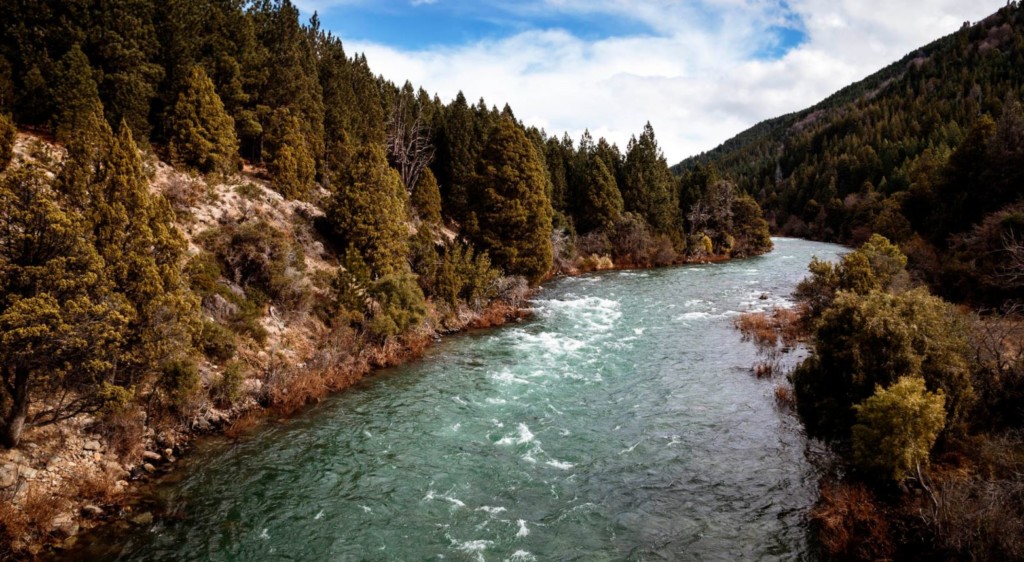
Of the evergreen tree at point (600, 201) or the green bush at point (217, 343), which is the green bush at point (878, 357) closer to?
the green bush at point (217, 343)

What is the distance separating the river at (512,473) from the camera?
11867mm

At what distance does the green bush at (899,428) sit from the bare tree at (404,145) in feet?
170

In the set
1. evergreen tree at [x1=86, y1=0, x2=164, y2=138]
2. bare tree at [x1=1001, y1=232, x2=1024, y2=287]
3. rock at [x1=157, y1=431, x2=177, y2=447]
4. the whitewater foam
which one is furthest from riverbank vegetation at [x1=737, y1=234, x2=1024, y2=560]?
evergreen tree at [x1=86, y1=0, x2=164, y2=138]

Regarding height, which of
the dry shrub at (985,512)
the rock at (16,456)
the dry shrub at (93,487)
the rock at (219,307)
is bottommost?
the dry shrub at (93,487)

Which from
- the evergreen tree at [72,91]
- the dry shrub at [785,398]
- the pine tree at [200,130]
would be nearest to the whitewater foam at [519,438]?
the dry shrub at [785,398]

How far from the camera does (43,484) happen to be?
40.4ft

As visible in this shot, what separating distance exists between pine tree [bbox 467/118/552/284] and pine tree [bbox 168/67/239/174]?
1720 centimetres

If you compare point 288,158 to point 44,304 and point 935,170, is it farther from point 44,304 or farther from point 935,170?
point 935,170

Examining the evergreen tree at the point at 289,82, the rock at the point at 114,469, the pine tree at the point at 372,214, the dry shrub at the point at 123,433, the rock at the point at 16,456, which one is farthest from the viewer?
the evergreen tree at the point at 289,82

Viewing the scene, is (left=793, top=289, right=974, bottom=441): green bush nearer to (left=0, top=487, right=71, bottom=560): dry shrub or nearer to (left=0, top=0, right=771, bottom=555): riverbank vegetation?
(left=0, top=0, right=771, bottom=555): riverbank vegetation

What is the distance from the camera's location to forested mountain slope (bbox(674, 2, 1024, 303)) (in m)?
31.0

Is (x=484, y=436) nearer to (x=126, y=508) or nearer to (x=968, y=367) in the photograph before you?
(x=126, y=508)

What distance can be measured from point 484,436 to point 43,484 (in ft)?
39.7

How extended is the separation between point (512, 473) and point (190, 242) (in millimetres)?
19619
